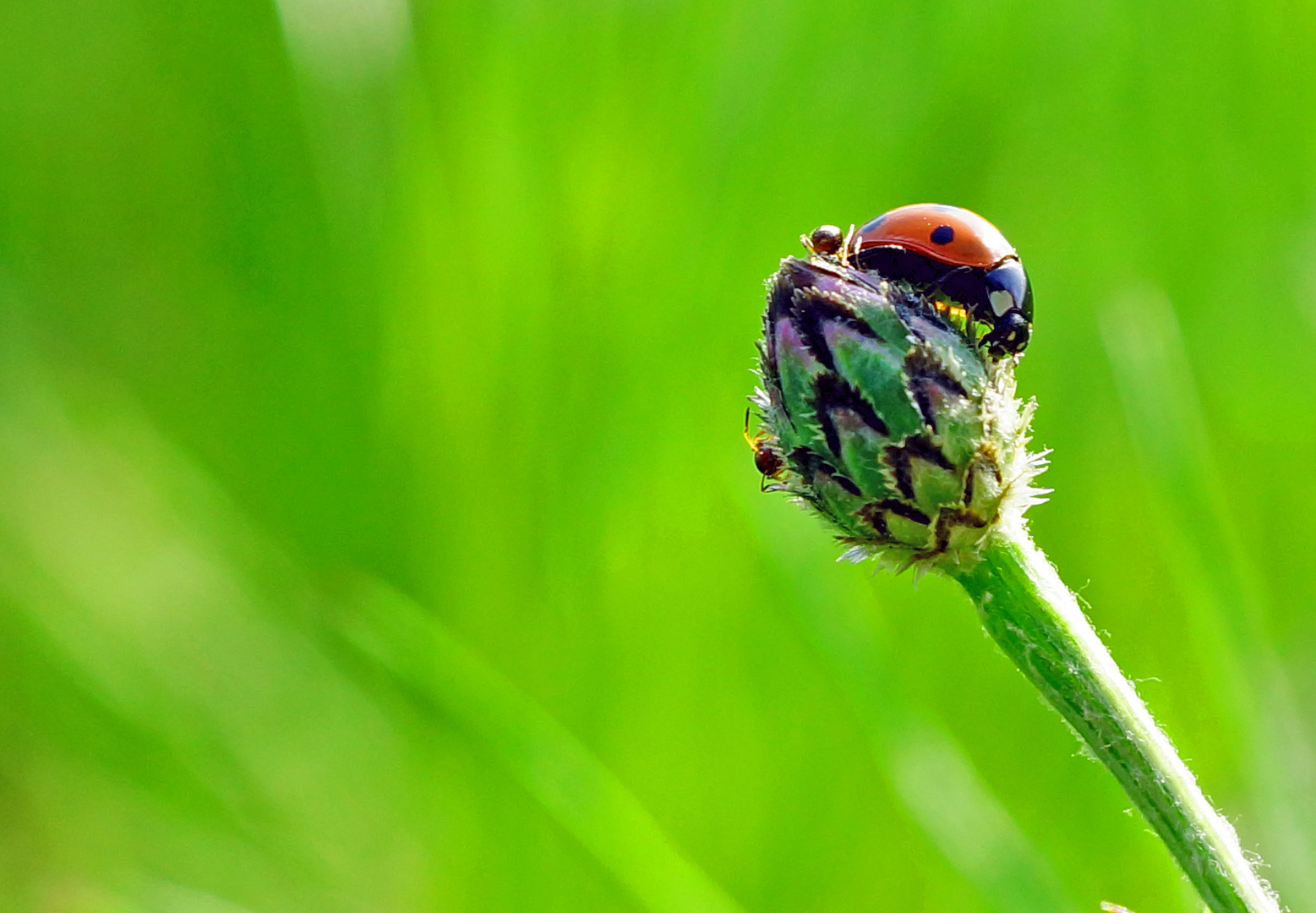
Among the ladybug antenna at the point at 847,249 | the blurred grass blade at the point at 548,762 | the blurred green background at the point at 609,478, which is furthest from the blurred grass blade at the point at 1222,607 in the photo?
the blurred grass blade at the point at 548,762

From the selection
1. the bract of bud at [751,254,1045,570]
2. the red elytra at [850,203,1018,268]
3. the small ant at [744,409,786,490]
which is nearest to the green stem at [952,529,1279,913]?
the bract of bud at [751,254,1045,570]

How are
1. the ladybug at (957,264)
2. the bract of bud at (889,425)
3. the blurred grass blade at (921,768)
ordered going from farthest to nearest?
the blurred grass blade at (921,768) → the ladybug at (957,264) → the bract of bud at (889,425)

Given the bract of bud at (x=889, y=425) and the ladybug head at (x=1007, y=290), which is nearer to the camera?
the bract of bud at (x=889, y=425)

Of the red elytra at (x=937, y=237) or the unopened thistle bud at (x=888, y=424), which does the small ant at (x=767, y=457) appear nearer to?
the unopened thistle bud at (x=888, y=424)

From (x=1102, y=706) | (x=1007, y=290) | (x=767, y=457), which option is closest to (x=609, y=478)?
(x=767, y=457)

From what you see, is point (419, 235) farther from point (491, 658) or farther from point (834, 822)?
point (834, 822)

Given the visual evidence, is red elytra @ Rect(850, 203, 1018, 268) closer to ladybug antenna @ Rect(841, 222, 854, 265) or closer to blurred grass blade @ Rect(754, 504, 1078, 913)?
ladybug antenna @ Rect(841, 222, 854, 265)

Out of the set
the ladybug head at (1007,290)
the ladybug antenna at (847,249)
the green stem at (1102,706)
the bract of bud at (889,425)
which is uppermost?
the ladybug antenna at (847,249)

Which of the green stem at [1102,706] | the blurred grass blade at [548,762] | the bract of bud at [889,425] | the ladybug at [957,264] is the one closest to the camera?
the green stem at [1102,706]

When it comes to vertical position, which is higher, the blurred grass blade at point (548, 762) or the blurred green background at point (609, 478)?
the blurred green background at point (609, 478)
